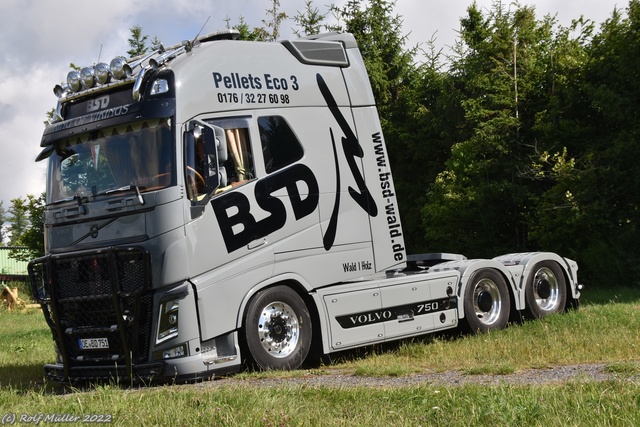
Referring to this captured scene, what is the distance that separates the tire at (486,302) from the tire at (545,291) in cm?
58

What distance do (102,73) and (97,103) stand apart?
36cm

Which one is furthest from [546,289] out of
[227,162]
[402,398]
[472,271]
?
[402,398]

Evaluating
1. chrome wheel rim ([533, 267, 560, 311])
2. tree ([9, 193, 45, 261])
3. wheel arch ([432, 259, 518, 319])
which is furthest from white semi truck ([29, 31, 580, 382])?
tree ([9, 193, 45, 261])

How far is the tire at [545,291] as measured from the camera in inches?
546

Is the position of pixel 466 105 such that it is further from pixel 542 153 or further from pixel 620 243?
pixel 620 243

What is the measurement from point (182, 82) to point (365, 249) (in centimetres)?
341

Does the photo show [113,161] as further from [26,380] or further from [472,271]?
[472,271]

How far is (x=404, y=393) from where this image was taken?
24.4 ft

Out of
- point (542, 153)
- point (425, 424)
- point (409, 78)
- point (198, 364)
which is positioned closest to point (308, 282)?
point (198, 364)

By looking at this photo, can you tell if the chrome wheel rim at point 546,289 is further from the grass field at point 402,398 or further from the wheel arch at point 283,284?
the wheel arch at point 283,284

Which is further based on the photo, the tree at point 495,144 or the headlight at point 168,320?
the tree at point 495,144

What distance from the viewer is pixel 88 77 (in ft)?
34.1

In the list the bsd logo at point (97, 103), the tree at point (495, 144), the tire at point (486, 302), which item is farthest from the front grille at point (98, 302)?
the tree at point (495, 144)

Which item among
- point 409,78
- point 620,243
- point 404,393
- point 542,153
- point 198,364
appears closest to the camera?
point 404,393
